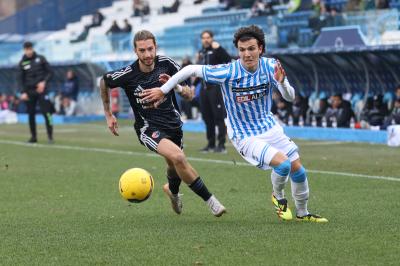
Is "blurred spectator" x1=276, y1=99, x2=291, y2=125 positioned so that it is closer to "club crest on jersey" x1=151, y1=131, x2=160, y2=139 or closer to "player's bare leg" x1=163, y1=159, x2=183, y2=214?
"player's bare leg" x1=163, y1=159, x2=183, y2=214

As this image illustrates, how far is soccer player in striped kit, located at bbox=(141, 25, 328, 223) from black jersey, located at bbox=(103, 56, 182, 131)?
43 cm

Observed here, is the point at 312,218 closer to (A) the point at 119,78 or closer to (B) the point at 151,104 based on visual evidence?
(B) the point at 151,104

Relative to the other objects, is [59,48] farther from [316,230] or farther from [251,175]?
[316,230]

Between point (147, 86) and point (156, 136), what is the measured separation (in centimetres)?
49

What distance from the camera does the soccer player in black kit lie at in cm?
961

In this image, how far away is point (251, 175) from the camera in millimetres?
13969

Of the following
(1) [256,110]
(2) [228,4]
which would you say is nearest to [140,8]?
(2) [228,4]

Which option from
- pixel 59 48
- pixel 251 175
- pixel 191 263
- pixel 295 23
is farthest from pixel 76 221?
pixel 59 48

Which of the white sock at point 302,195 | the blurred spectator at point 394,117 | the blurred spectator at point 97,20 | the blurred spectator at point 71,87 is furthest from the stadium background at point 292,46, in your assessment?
the white sock at point 302,195

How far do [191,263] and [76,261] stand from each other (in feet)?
2.79

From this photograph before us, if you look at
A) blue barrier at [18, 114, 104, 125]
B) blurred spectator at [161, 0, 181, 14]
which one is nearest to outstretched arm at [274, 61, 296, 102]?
blue barrier at [18, 114, 104, 125]

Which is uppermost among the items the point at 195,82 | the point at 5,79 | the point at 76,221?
the point at 76,221

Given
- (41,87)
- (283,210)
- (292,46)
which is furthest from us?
(292,46)

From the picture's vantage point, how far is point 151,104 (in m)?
9.75
